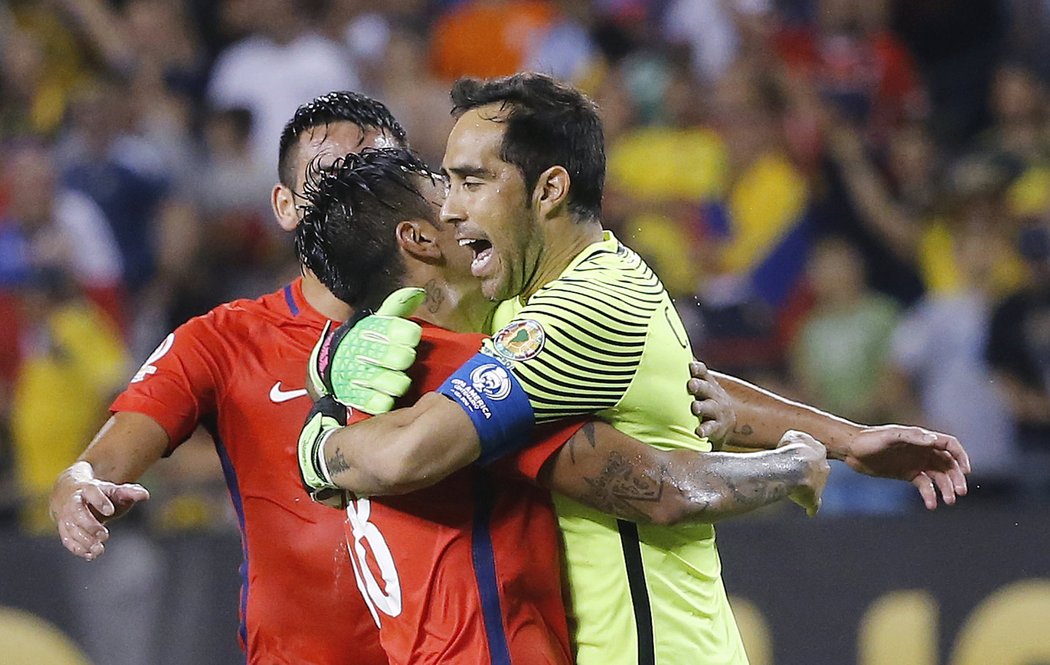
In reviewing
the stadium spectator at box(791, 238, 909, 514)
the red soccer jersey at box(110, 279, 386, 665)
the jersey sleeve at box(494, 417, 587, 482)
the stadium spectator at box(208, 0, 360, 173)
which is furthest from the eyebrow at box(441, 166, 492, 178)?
the stadium spectator at box(208, 0, 360, 173)

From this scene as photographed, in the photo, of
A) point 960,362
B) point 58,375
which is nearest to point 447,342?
point 960,362

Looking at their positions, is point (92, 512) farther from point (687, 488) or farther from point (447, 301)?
point (687, 488)

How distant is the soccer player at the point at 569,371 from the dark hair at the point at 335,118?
0.86 metres

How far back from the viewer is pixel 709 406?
11.0 ft

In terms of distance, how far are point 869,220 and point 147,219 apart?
4.11 m

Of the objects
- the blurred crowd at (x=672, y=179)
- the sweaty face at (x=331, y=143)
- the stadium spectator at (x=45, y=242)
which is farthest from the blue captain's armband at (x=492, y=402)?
the stadium spectator at (x=45, y=242)

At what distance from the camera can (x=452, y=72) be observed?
33.0ft

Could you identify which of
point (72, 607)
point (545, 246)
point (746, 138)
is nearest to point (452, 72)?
point (746, 138)

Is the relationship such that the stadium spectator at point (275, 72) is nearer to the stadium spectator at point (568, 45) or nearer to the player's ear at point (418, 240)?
the stadium spectator at point (568, 45)

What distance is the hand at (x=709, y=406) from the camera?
11.0 feet

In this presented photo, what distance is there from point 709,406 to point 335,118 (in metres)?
1.55

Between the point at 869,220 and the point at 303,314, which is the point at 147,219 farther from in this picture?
the point at 303,314

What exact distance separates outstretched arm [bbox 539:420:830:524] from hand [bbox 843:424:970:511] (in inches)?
25.2

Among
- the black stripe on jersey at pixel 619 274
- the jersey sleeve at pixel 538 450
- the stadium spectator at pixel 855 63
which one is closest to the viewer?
the jersey sleeve at pixel 538 450
